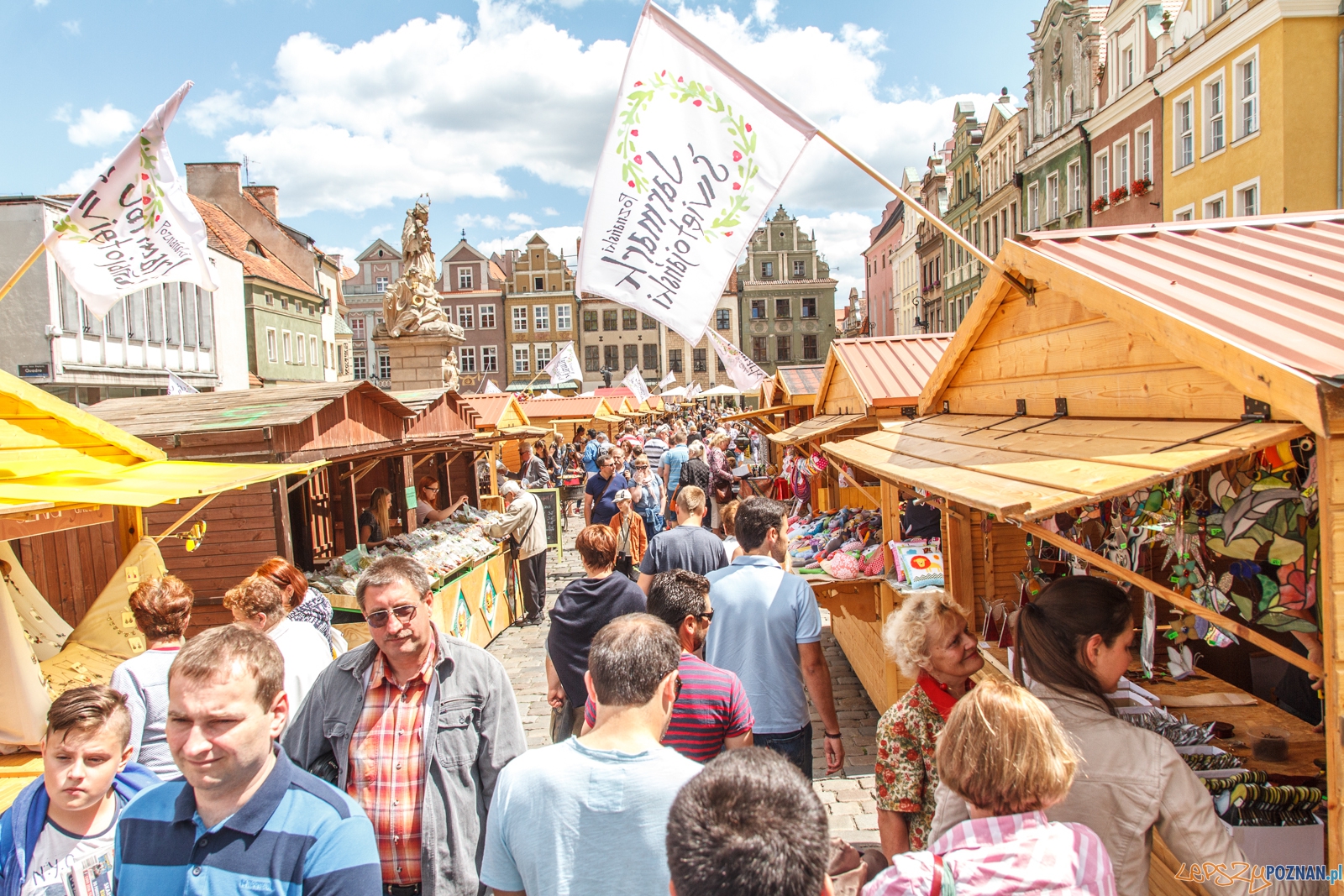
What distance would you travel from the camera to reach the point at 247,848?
6.46 ft

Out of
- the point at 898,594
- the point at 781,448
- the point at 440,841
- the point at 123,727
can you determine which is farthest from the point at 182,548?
the point at 781,448

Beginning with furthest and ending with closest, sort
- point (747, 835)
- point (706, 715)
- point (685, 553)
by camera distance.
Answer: point (685, 553) → point (706, 715) → point (747, 835)

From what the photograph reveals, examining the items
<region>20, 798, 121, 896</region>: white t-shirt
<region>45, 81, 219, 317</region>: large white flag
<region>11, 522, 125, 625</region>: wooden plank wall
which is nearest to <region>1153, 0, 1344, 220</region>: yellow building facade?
<region>45, 81, 219, 317</region>: large white flag

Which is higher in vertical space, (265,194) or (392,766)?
(265,194)

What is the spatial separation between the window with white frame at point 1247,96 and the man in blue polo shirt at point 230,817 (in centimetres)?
2180

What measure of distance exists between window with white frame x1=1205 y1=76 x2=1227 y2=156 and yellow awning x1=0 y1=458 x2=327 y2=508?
862 inches

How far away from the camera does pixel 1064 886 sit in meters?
1.80

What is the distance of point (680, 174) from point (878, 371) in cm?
512

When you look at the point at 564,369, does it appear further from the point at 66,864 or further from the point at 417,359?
the point at 66,864

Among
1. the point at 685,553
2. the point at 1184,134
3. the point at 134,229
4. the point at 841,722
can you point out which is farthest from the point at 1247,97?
the point at 134,229

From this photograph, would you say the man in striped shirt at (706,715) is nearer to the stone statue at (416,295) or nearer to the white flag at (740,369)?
the stone statue at (416,295)

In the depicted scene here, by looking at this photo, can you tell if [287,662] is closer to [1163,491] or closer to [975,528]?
[1163,491]

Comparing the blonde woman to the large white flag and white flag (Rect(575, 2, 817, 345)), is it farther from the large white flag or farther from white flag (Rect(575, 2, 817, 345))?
the large white flag

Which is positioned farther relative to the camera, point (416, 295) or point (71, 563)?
point (416, 295)
